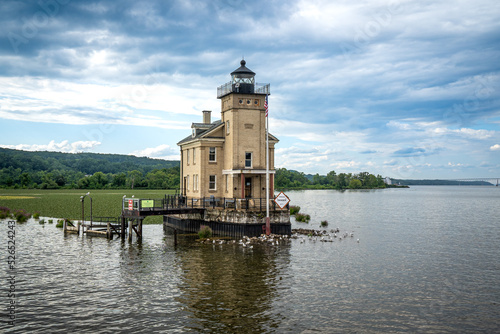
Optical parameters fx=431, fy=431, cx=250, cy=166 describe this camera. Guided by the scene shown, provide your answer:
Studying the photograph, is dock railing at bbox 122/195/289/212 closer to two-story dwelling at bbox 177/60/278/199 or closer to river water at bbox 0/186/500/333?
two-story dwelling at bbox 177/60/278/199

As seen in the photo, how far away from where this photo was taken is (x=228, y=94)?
4175 cm

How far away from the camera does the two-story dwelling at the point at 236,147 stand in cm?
4084

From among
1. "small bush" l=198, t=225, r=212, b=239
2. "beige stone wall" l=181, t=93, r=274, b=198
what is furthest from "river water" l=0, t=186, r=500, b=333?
"beige stone wall" l=181, t=93, r=274, b=198

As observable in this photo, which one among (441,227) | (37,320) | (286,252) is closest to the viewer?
(37,320)

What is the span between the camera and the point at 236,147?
40.7 m

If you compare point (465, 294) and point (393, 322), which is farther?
point (465, 294)

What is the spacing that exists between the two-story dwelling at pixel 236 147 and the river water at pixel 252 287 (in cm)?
826

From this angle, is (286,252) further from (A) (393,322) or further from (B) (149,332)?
(B) (149,332)

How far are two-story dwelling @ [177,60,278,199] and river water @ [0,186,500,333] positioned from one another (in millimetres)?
8264

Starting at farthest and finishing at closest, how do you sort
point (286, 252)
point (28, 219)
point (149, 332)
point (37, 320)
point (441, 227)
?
point (28, 219) → point (441, 227) → point (286, 252) → point (37, 320) → point (149, 332)

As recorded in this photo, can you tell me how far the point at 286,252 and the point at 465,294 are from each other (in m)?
13.0

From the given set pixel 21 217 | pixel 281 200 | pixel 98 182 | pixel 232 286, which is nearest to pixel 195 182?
pixel 281 200

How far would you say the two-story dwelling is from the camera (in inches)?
1608

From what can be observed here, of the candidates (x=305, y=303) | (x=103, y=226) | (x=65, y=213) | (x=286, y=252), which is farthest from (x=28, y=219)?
(x=305, y=303)
